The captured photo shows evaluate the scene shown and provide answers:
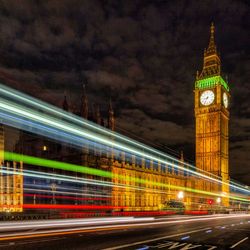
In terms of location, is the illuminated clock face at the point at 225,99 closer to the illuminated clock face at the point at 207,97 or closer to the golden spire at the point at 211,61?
the illuminated clock face at the point at 207,97

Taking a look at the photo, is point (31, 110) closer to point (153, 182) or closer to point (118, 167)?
point (118, 167)

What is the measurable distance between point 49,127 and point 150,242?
1800 cm

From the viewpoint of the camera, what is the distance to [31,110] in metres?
26.2

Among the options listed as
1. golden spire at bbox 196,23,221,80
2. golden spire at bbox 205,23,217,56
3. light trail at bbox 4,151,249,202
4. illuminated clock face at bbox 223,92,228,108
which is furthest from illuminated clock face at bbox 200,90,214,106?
light trail at bbox 4,151,249,202

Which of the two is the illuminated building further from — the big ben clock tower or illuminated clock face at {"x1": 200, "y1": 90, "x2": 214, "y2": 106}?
illuminated clock face at {"x1": 200, "y1": 90, "x2": 214, "y2": 106}

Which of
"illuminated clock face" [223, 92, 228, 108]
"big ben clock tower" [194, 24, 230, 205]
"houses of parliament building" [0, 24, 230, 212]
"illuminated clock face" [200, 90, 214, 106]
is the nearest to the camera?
"houses of parliament building" [0, 24, 230, 212]

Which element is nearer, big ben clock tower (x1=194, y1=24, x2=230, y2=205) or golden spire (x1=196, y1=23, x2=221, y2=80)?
big ben clock tower (x1=194, y1=24, x2=230, y2=205)

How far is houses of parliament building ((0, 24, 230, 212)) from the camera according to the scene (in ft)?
229

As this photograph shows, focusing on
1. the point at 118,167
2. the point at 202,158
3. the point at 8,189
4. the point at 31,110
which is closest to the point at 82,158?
the point at 118,167

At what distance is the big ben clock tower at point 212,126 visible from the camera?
106625 mm

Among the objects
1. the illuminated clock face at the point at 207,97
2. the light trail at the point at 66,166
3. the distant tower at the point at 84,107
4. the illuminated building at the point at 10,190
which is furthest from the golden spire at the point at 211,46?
the illuminated building at the point at 10,190

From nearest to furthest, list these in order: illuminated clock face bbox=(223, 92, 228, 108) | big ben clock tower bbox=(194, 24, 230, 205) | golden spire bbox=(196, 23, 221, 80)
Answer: big ben clock tower bbox=(194, 24, 230, 205), illuminated clock face bbox=(223, 92, 228, 108), golden spire bbox=(196, 23, 221, 80)

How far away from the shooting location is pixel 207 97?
11131cm

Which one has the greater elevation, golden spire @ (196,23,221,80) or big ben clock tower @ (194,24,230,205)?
golden spire @ (196,23,221,80)
